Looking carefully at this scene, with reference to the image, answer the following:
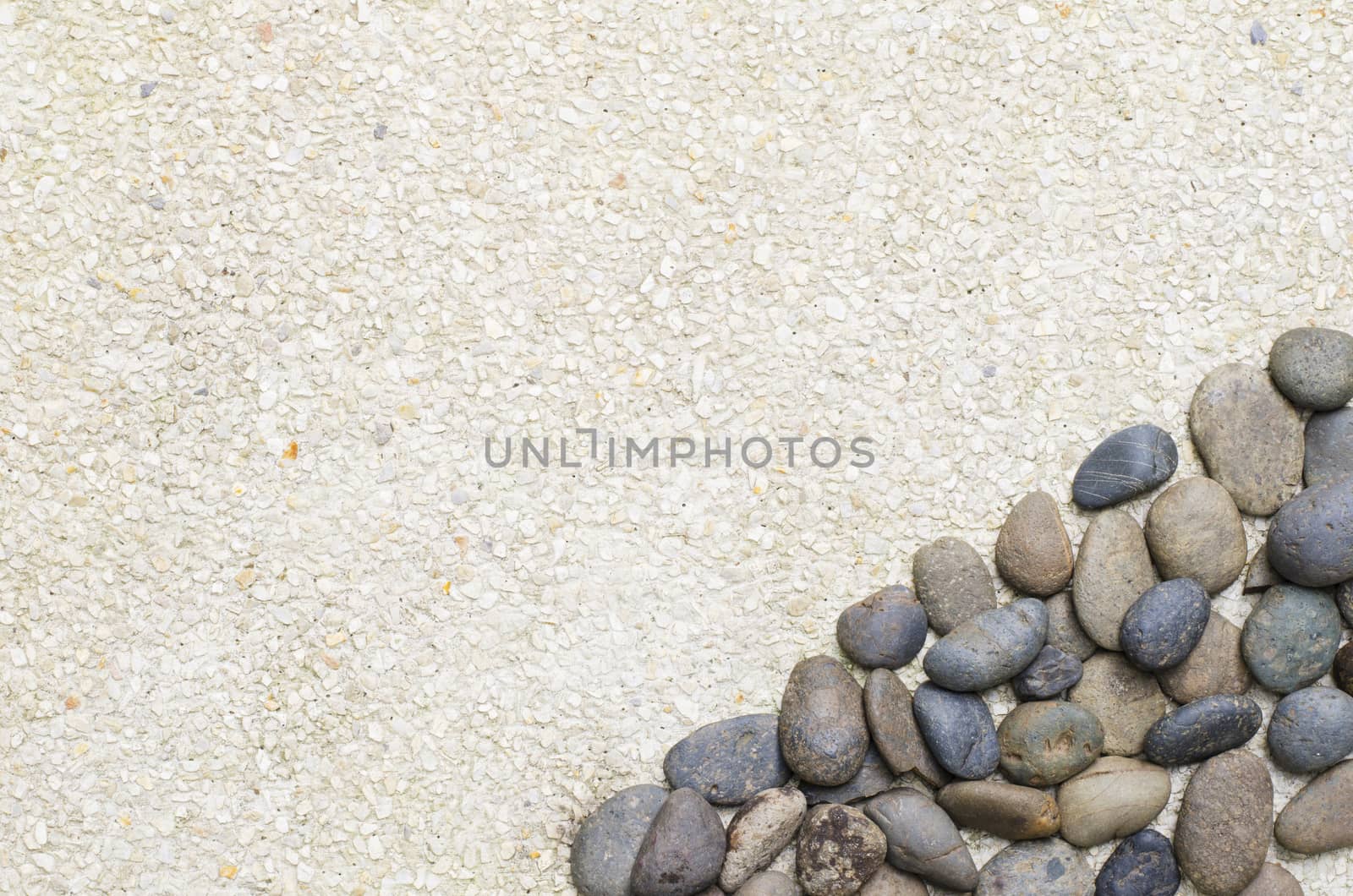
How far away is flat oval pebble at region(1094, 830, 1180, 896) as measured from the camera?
1.36 meters

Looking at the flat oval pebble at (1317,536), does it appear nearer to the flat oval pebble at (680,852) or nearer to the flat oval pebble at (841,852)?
the flat oval pebble at (841,852)

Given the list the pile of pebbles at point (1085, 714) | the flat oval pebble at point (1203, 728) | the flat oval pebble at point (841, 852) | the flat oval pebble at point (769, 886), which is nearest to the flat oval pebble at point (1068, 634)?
the pile of pebbles at point (1085, 714)

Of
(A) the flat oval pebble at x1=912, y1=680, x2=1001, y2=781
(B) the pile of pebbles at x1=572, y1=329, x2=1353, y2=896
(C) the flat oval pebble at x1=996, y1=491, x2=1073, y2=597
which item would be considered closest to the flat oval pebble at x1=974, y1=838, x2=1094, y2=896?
(B) the pile of pebbles at x1=572, y1=329, x2=1353, y2=896

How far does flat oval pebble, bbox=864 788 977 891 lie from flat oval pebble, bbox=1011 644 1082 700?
201 millimetres

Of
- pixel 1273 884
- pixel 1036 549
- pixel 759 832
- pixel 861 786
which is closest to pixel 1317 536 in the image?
pixel 1036 549

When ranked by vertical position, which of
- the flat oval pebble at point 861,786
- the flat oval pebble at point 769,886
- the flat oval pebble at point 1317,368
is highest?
the flat oval pebble at point 1317,368

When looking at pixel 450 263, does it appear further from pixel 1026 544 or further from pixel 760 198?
pixel 1026 544

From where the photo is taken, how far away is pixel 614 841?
1362 mm

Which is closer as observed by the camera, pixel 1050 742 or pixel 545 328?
pixel 1050 742

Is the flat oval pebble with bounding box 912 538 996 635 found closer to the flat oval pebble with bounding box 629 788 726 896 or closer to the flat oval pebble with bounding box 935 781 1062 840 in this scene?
the flat oval pebble with bounding box 935 781 1062 840

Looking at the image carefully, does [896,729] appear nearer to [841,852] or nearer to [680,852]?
[841,852]

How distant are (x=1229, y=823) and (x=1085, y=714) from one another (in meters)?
0.23

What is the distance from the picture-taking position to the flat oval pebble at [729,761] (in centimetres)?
138

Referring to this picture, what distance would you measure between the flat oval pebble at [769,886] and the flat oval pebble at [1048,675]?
1.32 ft
